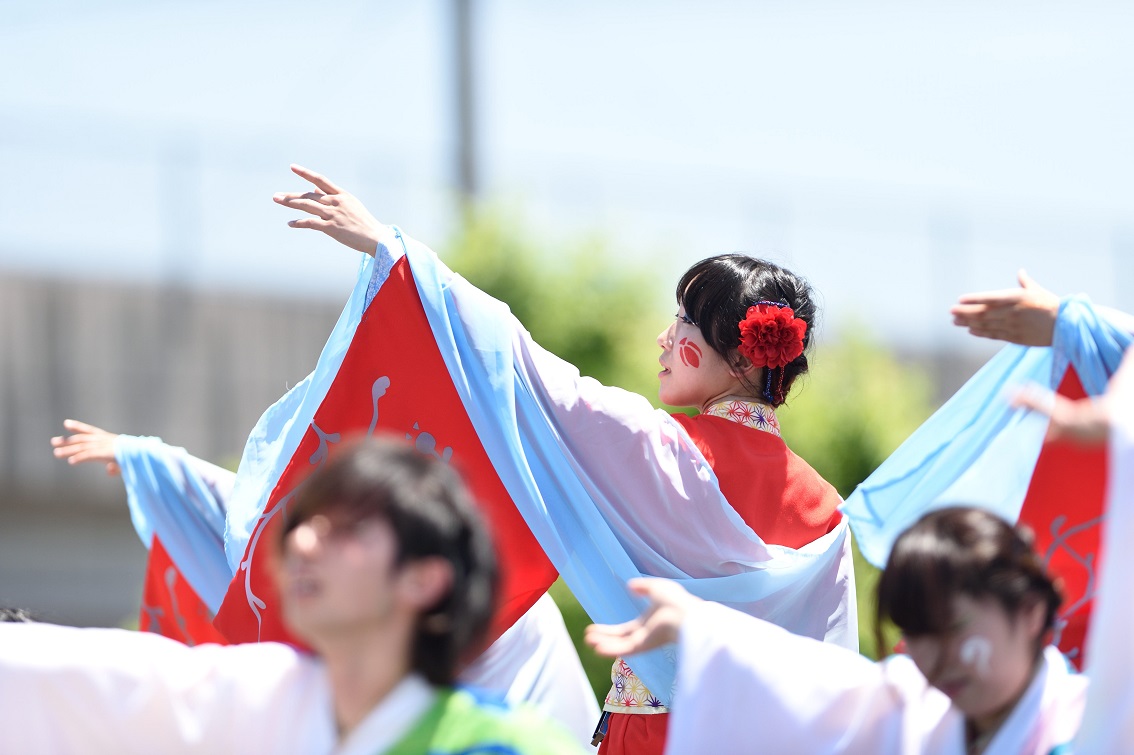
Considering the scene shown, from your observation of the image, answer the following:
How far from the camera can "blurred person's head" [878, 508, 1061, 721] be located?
1705mm

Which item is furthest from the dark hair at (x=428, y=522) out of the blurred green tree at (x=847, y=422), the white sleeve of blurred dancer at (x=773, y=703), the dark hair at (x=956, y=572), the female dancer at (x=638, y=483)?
the blurred green tree at (x=847, y=422)

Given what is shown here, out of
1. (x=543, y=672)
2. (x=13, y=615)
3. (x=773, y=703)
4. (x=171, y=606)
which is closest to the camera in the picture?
(x=773, y=703)

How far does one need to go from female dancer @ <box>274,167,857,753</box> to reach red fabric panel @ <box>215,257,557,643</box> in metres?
0.04

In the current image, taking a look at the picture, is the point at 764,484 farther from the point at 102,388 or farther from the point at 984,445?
the point at 102,388

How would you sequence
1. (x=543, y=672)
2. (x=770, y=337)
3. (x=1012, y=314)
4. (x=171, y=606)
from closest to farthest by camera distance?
(x=1012, y=314)
(x=770, y=337)
(x=543, y=672)
(x=171, y=606)

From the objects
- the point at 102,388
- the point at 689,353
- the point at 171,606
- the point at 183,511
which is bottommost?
the point at 102,388

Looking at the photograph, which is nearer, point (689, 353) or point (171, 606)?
point (689, 353)

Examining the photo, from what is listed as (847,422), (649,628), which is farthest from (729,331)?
(847,422)

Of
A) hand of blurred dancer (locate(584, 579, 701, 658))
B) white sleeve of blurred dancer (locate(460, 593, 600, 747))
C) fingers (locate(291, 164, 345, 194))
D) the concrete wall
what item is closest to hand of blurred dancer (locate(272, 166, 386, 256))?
fingers (locate(291, 164, 345, 194))

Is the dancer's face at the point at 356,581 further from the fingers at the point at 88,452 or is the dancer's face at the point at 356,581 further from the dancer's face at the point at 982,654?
the fingers at the point at 88,452

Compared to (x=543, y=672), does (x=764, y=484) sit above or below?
above

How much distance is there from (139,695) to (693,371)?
131cm

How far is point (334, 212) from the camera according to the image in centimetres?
258

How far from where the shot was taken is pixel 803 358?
287 centimetres
